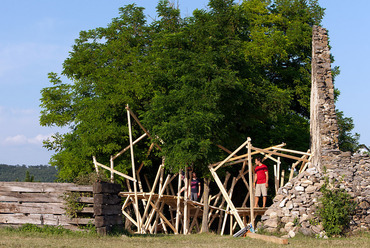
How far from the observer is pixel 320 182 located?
18.0 m

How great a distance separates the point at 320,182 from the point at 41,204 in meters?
9.07

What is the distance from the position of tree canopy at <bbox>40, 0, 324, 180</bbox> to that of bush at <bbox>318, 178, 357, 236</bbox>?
4712 mm

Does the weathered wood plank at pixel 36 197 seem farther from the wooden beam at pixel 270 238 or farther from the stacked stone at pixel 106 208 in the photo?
the wooden beam at pixel 270 238

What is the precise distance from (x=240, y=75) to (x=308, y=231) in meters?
8.28

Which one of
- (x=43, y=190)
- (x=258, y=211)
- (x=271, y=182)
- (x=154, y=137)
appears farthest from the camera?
(x=271, y=182)

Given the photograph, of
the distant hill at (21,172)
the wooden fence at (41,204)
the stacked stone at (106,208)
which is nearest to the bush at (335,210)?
the stacked stone at (106,208)

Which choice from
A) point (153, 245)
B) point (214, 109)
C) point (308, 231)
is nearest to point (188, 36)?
point (214, 109)

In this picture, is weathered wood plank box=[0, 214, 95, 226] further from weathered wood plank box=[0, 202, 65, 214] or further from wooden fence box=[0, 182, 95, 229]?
weathered wood plank box=[0, 202, 65, 214]

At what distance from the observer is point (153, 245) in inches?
516

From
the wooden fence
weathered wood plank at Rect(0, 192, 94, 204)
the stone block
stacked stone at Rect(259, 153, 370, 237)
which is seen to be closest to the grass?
the wooden fence

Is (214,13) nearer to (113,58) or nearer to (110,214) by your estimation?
(113,58)

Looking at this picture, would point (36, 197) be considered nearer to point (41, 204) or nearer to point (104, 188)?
point (41, 204)

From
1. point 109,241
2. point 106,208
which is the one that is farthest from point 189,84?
point 109,241

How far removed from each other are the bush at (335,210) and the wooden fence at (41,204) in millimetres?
7334
